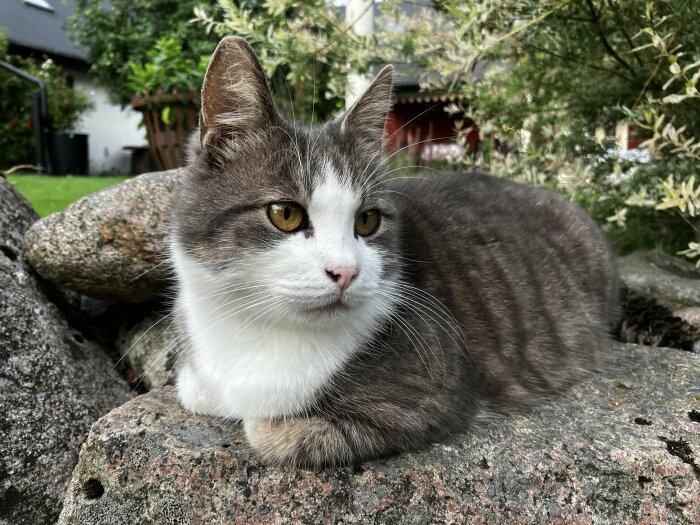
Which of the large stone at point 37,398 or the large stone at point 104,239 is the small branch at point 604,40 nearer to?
the large stone at point 104,239

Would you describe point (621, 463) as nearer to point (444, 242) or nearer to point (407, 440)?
point (407, 440)

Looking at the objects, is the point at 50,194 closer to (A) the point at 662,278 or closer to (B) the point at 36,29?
(A) the point at 662,278

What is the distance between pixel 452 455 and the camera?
1.74 metres

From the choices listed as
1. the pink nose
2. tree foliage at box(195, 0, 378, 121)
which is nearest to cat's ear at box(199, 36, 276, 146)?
the pink nose

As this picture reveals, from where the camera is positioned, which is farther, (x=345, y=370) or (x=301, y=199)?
(x=345, y=370)

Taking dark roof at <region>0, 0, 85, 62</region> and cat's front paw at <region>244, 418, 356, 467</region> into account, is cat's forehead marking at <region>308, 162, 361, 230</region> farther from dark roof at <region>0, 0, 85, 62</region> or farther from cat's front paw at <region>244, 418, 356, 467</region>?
dark roof at <region>0, 0, 85, 62</region>

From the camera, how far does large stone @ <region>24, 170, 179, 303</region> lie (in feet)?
8.32

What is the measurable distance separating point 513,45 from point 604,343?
180cm

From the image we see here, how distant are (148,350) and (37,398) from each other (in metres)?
0.75

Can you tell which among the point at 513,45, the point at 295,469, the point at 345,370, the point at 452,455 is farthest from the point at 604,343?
the point at 513,45

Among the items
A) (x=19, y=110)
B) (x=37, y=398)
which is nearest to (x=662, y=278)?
(x=37, y=398)

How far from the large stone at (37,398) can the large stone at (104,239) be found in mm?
157

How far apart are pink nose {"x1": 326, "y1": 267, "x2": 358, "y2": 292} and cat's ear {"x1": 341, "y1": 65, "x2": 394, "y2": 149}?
612 mm

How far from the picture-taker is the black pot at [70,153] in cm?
1180
